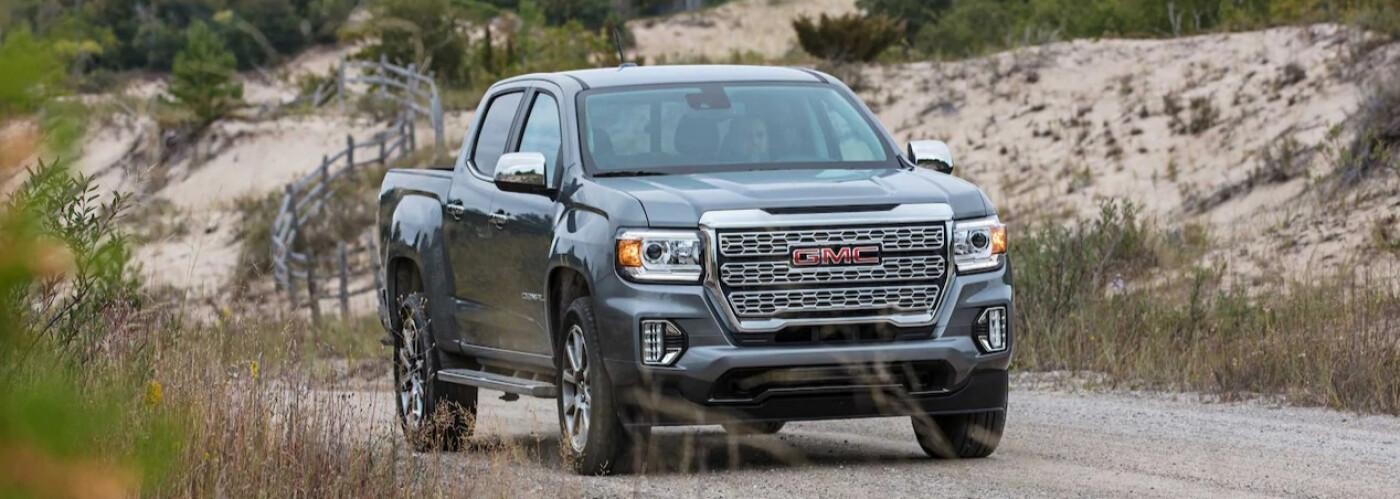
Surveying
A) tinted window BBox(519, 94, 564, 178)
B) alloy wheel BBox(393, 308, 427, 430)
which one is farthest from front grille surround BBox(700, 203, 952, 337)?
alloy wheel BBox(393, 308, 427, 430)

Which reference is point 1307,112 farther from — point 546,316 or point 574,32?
point 574,32

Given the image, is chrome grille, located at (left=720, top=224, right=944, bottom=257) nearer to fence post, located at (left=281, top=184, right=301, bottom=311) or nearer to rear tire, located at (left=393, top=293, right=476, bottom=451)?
rear tire, located at (left=393, top=293, right=476, bottom=451)

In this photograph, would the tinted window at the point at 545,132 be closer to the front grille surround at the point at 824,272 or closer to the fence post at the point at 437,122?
the front grille surround at the point at 824,272

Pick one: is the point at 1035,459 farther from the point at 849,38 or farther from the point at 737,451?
the point at 849,38

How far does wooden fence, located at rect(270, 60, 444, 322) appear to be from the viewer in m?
32.5

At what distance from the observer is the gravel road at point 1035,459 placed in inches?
309

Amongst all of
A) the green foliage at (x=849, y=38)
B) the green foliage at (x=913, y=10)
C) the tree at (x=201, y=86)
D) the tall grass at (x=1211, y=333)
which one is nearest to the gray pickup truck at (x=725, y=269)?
the tall grass at (x=1211, y=333)

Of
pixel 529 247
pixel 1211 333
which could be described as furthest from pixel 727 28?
pixel 529 247

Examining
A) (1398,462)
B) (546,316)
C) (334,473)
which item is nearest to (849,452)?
(546,316)

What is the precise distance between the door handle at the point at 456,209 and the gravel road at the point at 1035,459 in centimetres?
102

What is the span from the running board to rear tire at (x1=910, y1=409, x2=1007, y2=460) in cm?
157

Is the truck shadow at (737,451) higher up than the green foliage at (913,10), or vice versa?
the truck shadow at (737,451)

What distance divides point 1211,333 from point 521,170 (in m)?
6.62

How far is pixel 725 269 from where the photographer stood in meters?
8.08
